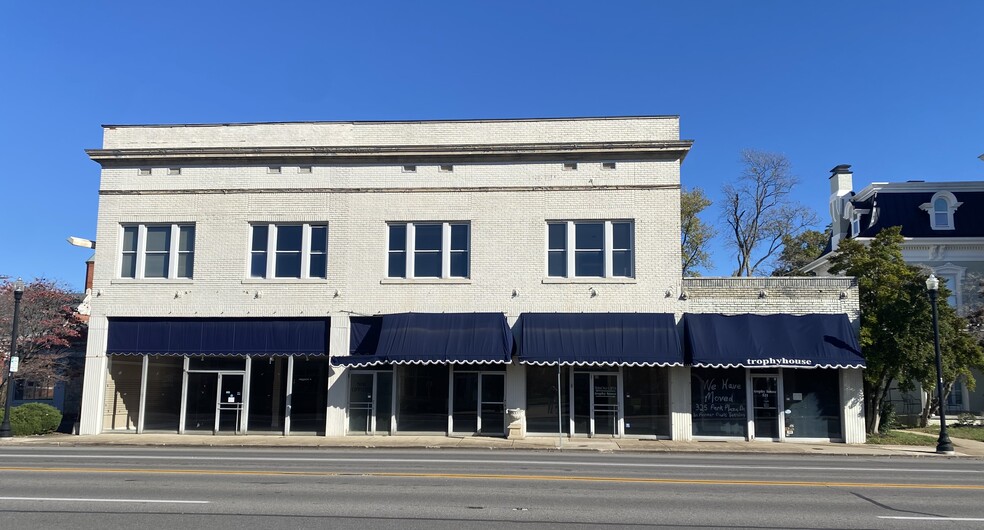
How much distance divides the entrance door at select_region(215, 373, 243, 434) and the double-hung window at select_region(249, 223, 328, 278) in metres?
3.45

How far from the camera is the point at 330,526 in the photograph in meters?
8.42

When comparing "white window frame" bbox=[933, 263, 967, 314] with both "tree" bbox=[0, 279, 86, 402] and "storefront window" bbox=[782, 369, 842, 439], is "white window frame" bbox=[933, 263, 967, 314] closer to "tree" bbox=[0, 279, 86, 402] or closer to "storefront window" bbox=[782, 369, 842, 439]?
→ "storefront window" bbox=[782, 369, 842, 439]

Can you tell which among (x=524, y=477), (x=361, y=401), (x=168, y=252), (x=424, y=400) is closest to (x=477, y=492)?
(x=524, y=477)

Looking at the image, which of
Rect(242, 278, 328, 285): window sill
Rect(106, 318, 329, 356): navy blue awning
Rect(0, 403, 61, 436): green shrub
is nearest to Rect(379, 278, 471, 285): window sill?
Rect(242, 278, 328, 285): window sill

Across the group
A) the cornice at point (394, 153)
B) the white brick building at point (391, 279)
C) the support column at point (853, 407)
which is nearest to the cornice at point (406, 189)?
the white brick building at point (391, 279)

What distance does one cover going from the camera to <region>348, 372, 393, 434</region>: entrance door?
75.0ft

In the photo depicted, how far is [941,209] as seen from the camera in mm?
33219

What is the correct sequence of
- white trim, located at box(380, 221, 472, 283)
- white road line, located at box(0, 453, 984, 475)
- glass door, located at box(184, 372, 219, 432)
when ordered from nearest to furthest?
white road line, located at box(0, 453, 984, 475) < white trim, located at box(380, 221, 472, 283) < glass door, located at box(184, 372, 219, 432)

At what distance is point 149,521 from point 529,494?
5.16 meters

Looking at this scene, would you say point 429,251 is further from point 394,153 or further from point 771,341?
point 771,341

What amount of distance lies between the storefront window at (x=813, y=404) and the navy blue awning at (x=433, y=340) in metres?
8.61

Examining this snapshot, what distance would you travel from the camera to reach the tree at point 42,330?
81.1ft

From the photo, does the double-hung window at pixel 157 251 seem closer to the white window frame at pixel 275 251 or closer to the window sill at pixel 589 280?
the white window frame at pixel 275 251

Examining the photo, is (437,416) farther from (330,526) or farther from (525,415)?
(330,526)
